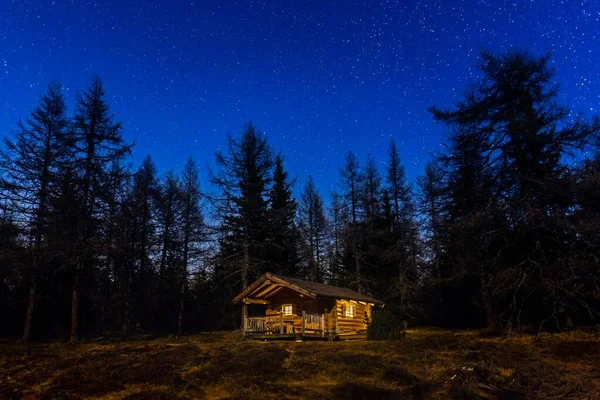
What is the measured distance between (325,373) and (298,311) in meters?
15.6

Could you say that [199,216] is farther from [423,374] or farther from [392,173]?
[423,374]

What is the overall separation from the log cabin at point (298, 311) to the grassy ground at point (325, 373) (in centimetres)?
834

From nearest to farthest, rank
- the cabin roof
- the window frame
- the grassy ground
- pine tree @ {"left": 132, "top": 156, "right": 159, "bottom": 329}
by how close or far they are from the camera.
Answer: the grassy ground < the cabin roof < the window frame < pine tree @ {"left": 132, "top": 156, "right": 159, "bottom": 329}

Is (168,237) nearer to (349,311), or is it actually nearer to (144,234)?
(144,234)

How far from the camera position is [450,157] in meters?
24.0

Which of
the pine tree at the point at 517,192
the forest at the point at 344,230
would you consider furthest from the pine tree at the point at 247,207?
the pine tree at the point at 517,192

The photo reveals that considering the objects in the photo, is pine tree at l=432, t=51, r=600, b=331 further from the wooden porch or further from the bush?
the wooden porch

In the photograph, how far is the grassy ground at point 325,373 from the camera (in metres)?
10.4

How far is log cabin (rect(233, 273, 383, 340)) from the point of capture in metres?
26.0

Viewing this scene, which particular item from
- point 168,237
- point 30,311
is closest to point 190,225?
point 168,237

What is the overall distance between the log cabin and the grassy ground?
27.4ft

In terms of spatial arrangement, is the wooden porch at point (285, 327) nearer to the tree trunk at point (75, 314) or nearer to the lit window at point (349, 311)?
the lit window at point (349, 311)

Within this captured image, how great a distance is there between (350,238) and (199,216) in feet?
47.0

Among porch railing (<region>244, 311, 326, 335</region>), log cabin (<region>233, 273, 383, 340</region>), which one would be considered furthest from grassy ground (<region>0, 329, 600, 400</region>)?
porch railing (<region>244, 311, 326, 335</region>)
